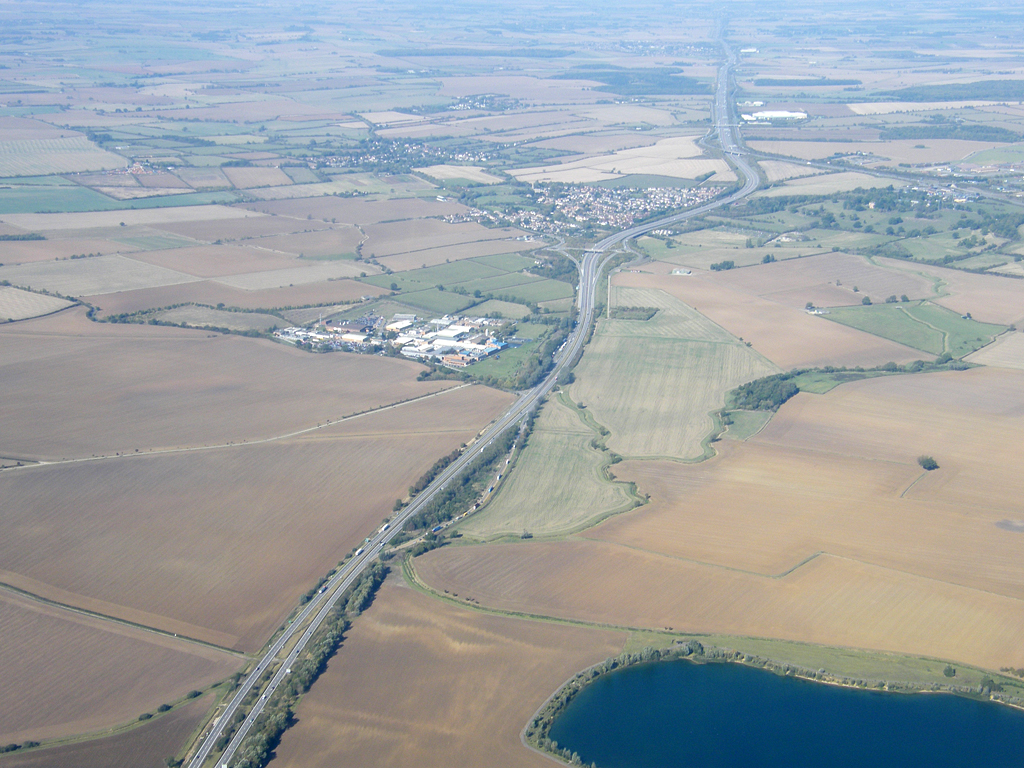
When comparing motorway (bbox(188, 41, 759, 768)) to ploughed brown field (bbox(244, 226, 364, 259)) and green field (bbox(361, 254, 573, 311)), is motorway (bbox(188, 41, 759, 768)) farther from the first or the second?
ploughed brown field (bbox(244, 226, 364, 259))

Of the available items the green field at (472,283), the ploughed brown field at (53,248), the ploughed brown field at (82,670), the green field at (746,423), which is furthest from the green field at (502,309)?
the ploughed brown field at (82,670)

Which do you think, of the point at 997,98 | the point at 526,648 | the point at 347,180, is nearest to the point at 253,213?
the point at 347,180

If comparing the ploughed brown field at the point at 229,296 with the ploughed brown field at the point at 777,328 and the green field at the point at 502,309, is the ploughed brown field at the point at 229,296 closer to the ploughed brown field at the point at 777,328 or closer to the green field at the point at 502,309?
the green field at the point at 502,309

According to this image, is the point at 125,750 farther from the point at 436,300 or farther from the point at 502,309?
the point at 436,300

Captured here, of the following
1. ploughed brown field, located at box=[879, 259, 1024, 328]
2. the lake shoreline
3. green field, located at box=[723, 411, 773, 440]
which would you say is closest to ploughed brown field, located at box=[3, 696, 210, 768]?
the lake shoreline

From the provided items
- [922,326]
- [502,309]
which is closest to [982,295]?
[922,326]

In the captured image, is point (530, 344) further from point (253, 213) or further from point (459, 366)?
point (253, 213)

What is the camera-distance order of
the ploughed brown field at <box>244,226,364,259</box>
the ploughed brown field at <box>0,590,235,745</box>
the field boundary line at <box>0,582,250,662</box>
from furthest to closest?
the ploughed brown field at <box>244,226,364,259</box>
the field boundary line at <box>0,582,250,662</box>
the ploughed brown field at <box>0,590,235,745</box>

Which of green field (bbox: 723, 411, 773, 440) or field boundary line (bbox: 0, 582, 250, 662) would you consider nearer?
field boundary line (bbox: 0, 582, 250, 662)
